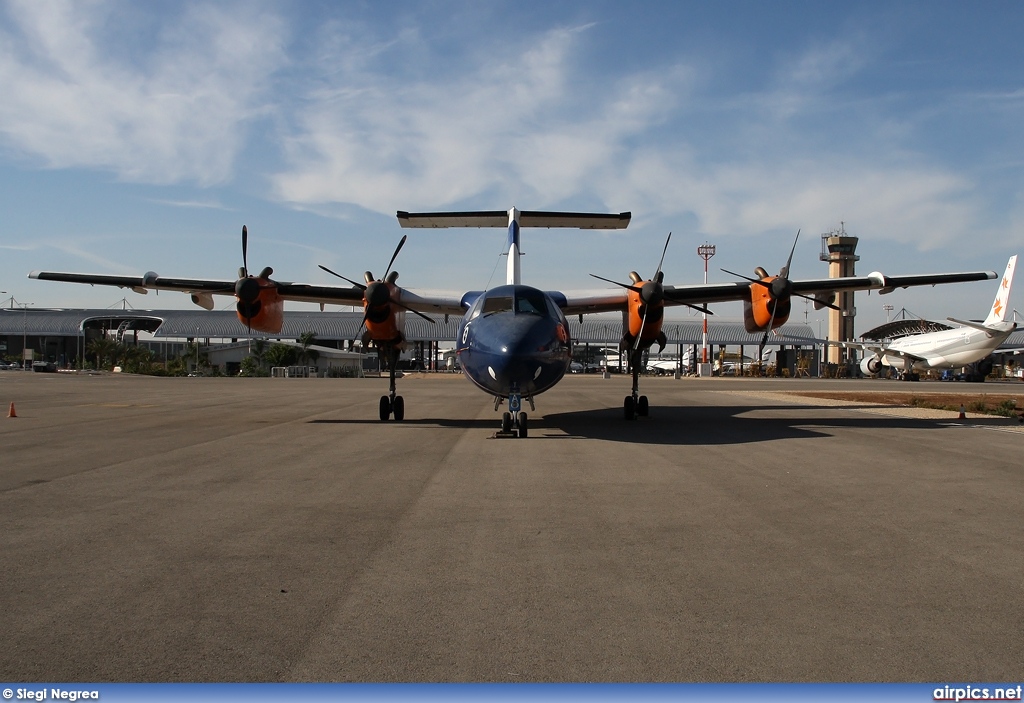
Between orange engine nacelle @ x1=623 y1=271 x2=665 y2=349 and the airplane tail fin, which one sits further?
the airplane tail fin

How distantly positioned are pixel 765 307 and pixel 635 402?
395cm

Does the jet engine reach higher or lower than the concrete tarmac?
higher

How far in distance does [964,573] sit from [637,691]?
3.56 metres

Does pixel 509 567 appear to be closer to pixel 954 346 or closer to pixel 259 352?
pixel 954 346

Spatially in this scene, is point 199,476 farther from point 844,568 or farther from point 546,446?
point 844,568

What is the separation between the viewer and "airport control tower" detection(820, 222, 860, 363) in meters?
103

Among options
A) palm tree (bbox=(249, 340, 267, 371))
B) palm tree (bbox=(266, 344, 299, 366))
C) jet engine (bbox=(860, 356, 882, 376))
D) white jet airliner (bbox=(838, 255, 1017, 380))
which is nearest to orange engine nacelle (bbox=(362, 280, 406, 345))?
white jet airliner (bbox=(838, 255, 1017, 380))

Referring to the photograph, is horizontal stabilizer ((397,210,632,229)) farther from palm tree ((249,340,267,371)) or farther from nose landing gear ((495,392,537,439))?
palm tree ((249,340,267,371))

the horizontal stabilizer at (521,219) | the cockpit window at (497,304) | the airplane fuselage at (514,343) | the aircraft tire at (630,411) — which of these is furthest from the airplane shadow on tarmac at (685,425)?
the horizontal stabilizer at (521,219)

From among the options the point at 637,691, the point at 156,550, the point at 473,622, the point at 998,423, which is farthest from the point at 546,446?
Answer: the point at 998,423

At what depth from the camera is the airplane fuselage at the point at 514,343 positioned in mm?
14086

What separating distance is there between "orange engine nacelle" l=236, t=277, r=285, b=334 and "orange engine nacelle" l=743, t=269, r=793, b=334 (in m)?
12.0

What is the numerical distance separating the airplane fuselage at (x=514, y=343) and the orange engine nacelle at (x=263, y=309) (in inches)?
231

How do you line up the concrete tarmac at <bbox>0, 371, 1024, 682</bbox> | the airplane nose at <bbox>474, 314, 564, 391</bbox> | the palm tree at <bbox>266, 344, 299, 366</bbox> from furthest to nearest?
the palm tree at <bbox>266, 344, 299, 366</bbox> → the airplane nose at <bbox>474, 314, 564, 391</bbox> → the concrete tarmac at <bbox>0, 371, 1024, 682</bbox>
